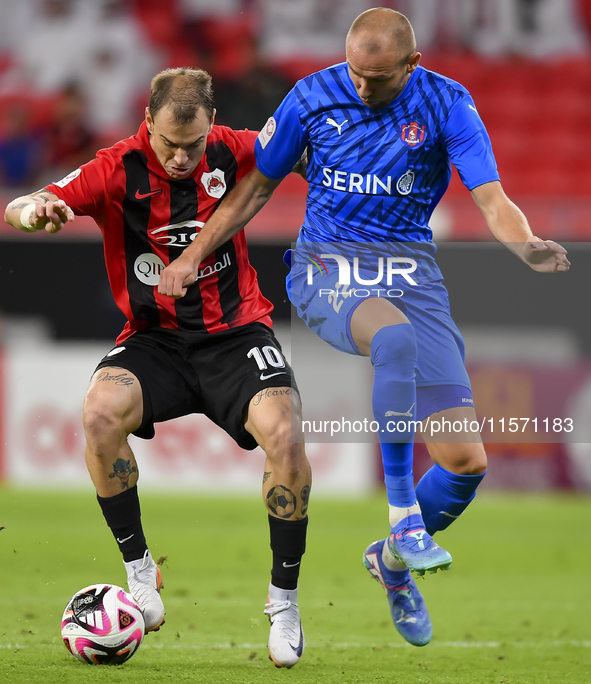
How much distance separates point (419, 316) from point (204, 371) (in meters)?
0.93

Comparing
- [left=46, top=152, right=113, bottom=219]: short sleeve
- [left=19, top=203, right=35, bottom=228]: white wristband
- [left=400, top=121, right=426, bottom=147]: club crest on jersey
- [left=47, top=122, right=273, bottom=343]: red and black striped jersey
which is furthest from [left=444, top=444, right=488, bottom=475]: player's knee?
[left=19, top=203, right=35, bottom=228]: white wristband

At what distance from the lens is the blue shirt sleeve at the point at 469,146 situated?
3.96 meters

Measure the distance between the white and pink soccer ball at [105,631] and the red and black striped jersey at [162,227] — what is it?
3.92 ft

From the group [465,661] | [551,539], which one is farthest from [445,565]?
[551,539]

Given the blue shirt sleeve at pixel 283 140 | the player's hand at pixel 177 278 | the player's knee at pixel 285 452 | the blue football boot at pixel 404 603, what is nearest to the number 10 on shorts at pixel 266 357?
the player's knee at pixel 285 452

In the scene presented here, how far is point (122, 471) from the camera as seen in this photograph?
4.32m

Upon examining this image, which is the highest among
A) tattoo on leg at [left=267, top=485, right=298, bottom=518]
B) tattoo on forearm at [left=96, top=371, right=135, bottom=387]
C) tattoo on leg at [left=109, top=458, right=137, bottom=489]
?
tattoo on forearm at [left=96, top=371, right=135, bottom=387]

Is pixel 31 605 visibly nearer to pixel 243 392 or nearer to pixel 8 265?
pixel 243 392

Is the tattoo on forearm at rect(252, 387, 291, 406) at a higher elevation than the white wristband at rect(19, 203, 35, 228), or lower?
lower

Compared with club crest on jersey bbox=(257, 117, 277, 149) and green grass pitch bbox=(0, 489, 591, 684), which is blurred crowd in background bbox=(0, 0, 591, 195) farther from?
club crest on jersey bbox=(257, 117, 277, 149)

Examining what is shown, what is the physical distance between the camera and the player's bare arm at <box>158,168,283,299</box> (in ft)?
13.2

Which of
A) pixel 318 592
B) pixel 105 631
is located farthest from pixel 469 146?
pixel 318 592

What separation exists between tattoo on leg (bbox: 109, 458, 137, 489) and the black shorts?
0.45 feet

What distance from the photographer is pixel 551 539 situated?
9.18 meters
